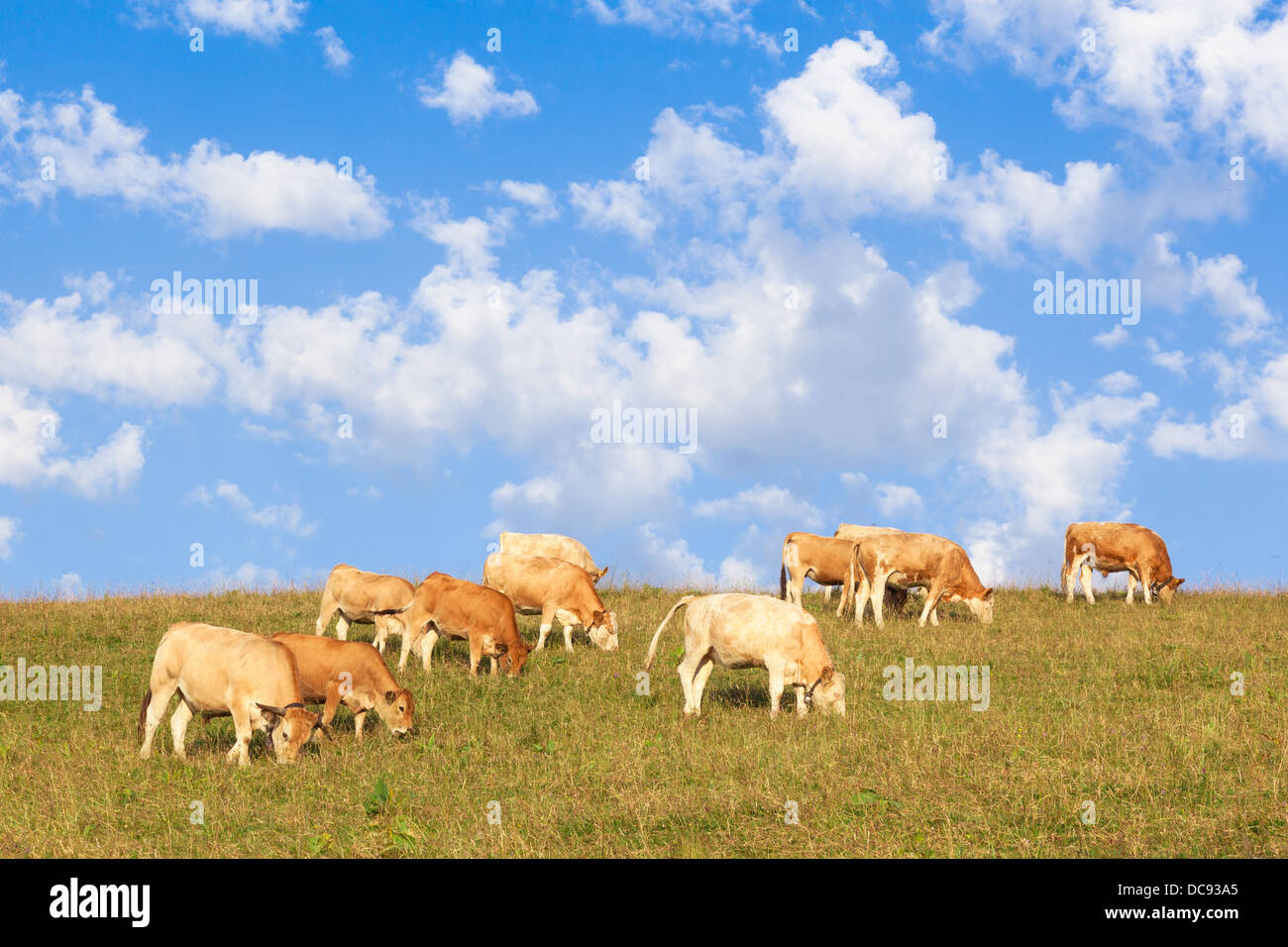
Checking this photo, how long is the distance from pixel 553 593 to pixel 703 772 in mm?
10220

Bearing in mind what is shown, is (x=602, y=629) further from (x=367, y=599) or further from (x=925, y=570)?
(x=925, y=570)

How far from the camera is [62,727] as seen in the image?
17.2 m

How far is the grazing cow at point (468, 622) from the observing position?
790 inches

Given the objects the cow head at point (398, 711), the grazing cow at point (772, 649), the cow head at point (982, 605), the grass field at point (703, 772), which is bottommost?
the grass field at point (703, 772)

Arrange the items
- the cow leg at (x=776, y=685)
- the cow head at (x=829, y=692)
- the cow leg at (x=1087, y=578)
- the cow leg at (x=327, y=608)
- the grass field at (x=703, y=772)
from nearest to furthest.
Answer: the grass field at (x=703, y=772) → the cow leg at (x=776, y=685) → the cow head at (x=829, y=692) → the cow leg at (x=327, y=608) → the cow leg at (x=1087, y=578)

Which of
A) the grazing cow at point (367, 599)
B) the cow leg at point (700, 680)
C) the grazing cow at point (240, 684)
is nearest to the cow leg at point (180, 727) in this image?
the grazing cow at point (240, 684)

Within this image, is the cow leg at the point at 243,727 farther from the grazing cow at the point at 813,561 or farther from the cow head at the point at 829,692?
the grazing cow at the point at 813,561

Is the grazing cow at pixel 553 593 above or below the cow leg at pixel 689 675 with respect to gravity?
above

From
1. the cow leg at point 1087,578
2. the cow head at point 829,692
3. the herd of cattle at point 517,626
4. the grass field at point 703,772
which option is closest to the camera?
the grass field at point 703,772

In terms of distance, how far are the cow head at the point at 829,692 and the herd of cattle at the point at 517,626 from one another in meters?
0.02

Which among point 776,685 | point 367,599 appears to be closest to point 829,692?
point 776,685

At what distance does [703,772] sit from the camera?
13.4 m

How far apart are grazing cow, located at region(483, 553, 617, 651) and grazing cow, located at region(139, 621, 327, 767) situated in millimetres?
8638

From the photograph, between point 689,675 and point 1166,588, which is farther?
point 1166,588
